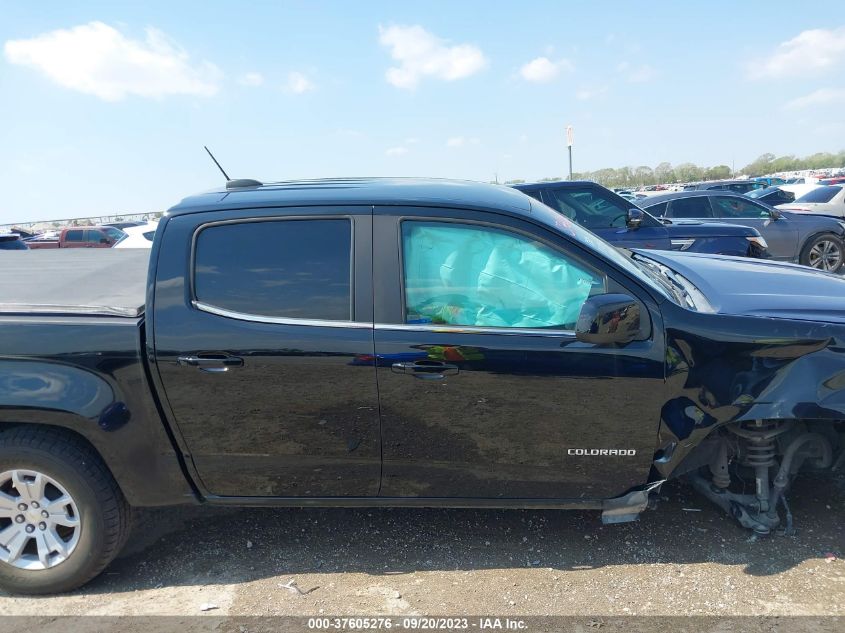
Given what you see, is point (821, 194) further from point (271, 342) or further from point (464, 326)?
point (271, 342)

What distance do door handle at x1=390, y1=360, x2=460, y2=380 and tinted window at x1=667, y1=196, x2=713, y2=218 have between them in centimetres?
930

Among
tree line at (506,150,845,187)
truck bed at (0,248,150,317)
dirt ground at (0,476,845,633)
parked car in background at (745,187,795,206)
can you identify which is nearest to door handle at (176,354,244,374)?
truck bed at (0,248,150,317)

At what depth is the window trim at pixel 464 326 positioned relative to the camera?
274 centimetres

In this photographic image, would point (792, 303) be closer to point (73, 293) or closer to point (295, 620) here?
point (295, 620)

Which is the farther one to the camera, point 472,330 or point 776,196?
point 776,196

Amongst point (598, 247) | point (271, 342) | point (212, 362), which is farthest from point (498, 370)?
point (212, 362)

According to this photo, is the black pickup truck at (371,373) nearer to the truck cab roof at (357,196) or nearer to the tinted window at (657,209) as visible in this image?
the truck cab roof at (357,196)

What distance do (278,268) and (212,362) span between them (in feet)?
1.71

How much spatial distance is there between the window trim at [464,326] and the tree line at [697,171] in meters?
73.7

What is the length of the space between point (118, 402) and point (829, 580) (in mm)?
3428

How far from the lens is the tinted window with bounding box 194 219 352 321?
279 centimetres

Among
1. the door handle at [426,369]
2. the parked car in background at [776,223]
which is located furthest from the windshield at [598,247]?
the parked car in background at [776,223]

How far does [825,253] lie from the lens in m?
10.4

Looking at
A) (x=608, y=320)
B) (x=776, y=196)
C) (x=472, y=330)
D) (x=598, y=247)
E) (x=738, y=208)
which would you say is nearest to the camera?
(x=608, y=320)
